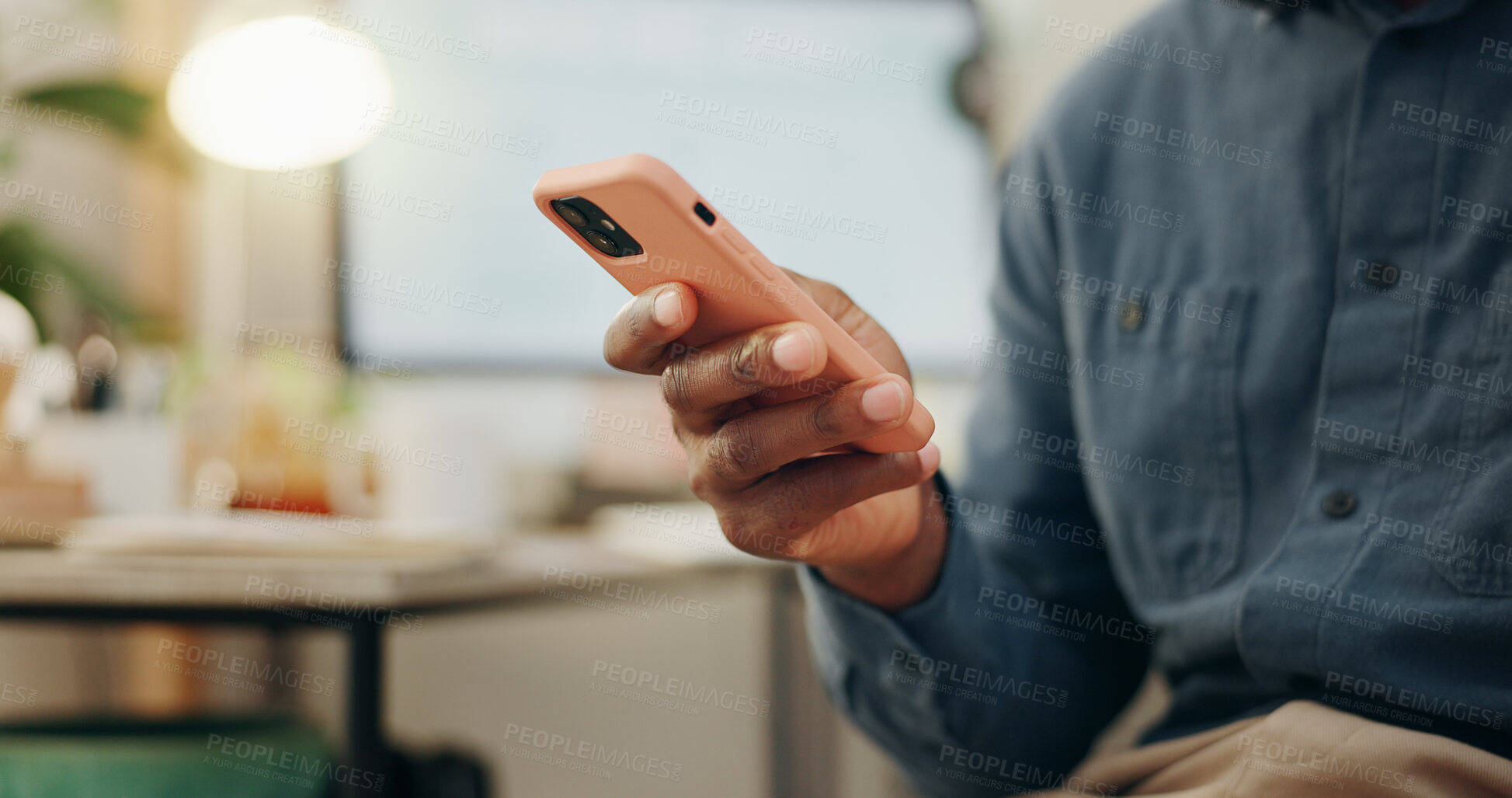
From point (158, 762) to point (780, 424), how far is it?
0.63m

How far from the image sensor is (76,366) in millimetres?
1212

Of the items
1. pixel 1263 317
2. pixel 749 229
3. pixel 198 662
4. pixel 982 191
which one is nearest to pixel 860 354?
pixel 1263 317

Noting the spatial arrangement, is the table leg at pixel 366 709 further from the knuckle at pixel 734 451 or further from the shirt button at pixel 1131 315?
the shirt button at pixel 1131 315

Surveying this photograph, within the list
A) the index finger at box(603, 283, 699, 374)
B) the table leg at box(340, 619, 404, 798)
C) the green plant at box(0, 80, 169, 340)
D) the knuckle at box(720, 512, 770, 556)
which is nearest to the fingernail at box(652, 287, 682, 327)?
the index finger at box(603, 283, 699, 374)

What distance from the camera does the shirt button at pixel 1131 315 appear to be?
64 cm

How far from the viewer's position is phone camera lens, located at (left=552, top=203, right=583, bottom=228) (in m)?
0.39

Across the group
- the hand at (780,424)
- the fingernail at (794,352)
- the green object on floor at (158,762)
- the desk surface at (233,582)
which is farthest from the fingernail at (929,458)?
the green object on floor at (158,762)

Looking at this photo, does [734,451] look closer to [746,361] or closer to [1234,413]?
[746,361]

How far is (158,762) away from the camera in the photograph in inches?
29.3

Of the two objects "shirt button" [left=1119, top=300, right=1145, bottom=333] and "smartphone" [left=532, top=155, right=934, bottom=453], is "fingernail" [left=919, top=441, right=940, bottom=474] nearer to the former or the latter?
"smartphone" [left=532, top=155, right=934, bottom=453]

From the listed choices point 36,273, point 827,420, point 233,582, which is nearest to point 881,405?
point 827,420

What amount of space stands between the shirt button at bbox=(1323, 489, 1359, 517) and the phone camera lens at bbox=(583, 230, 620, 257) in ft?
1.34

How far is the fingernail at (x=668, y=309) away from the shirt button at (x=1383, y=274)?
40 centimetres

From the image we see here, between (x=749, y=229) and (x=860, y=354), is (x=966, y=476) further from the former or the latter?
(x=749, y=229)
